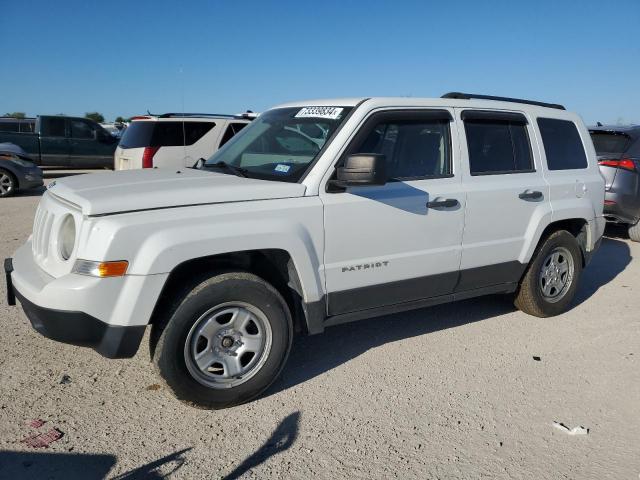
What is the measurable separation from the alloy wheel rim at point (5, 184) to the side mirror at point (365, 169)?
426 inches

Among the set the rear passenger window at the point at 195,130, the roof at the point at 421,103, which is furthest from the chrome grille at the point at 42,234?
the rear passenger window at the point at 195,130

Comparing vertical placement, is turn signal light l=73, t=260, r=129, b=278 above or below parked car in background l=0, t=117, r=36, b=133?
below

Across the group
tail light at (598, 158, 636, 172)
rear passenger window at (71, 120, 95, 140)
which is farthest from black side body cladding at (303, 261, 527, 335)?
rear passenger window at (71, 120, 95, 140)

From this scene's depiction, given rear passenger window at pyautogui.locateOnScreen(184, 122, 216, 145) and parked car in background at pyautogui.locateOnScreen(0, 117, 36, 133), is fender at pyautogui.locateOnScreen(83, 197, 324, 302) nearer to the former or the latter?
rear passenger window at pyautogui.locateOnScreen(184, 122, 216, 145)

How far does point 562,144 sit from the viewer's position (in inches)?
199

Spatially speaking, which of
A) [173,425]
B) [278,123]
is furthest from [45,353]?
[278,123]

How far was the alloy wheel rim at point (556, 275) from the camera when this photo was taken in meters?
4.95

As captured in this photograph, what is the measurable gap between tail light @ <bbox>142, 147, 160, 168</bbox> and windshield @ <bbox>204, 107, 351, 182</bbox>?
4966mm

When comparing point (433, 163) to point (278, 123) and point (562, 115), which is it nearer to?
point (278, 123)

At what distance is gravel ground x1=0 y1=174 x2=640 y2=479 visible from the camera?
9.25 feet

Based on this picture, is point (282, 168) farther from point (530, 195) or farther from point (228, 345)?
point (530, 195)

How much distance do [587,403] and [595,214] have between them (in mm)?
2316

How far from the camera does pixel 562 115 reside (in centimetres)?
514

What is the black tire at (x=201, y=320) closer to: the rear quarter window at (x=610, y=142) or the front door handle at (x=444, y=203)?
the front door handle at (x=444, y=203)
